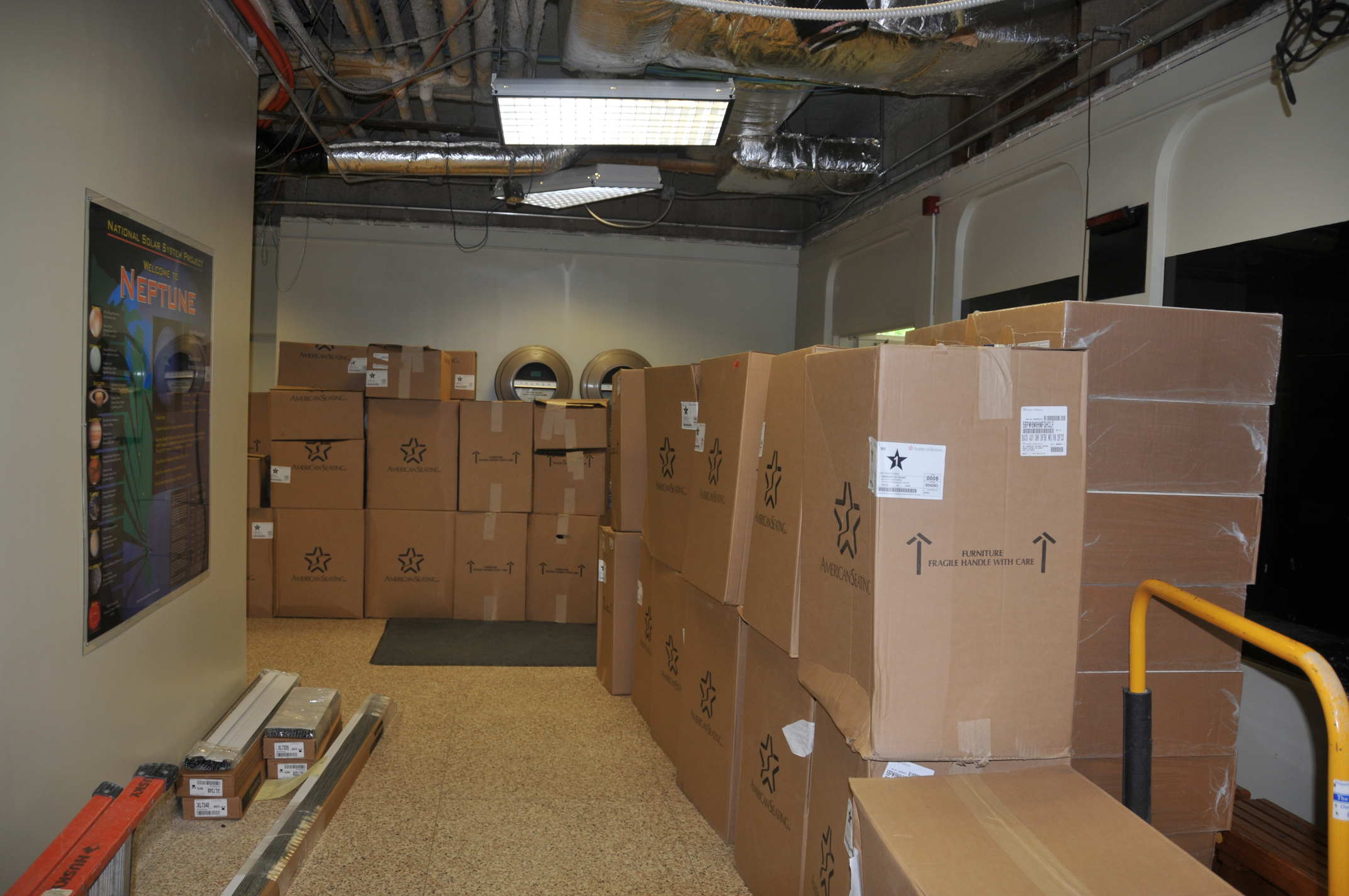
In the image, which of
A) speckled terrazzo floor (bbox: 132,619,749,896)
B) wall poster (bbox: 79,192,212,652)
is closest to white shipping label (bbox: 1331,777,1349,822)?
speckled terrazzo floor (bbox: 132,619,749,896)

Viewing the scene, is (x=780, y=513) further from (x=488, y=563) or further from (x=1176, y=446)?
(x=488, y=563)

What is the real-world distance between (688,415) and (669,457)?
25 centimetres

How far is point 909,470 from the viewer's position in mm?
1267

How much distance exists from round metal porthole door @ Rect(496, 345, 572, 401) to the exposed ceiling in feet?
3.05

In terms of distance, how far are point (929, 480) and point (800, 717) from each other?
2.42 ft

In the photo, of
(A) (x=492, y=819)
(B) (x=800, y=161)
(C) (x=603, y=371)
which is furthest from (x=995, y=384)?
(C) (x=603, y=371)

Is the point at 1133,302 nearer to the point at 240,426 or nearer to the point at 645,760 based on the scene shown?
the point at 645,760

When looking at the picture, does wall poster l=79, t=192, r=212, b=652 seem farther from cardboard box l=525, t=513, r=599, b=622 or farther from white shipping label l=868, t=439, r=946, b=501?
cardboard box l=525, t=513, r=599, b=622

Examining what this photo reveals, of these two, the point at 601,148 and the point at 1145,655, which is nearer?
the point at 1145,655

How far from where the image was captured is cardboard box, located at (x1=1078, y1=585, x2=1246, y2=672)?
1570mm

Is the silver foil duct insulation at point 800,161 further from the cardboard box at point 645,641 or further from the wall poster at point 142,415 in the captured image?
the wall poster at point 142,415

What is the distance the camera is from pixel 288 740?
2594 millimetres

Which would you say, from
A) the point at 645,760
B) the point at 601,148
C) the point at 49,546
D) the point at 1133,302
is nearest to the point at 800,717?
the point at 645,760

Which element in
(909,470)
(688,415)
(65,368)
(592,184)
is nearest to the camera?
(909,470)
